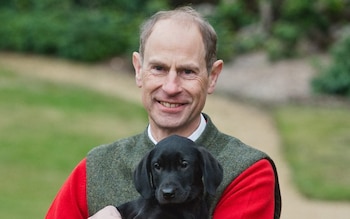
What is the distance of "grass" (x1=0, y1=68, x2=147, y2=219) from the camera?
12.8m

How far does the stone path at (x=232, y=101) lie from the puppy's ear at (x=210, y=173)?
7370 millimetres

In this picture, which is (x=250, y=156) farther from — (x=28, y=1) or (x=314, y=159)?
(x=28, y=1)

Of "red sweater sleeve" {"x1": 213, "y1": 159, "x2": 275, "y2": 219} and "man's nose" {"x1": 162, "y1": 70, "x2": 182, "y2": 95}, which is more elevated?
"man's nose" {"x1": 162, "y1": 70, "x2": 182, "y2": 95}

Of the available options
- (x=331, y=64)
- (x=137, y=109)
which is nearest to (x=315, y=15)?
(x=331, y=64)

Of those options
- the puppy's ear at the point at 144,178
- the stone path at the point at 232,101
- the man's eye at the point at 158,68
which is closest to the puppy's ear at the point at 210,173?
the puppy's ear at the point at 144,178

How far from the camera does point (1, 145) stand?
15031 mm

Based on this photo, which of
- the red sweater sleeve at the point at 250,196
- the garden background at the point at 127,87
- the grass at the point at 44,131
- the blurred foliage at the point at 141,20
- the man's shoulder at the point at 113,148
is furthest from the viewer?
the blurred foliage at the point at 141,20

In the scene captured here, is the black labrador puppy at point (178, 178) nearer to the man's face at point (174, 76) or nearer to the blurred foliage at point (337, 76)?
the man's face at point (174, 76)

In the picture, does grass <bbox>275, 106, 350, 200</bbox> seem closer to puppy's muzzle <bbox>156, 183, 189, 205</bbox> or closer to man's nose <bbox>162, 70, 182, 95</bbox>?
man's nose <bbox>162, 70, 182, 95</bbox>

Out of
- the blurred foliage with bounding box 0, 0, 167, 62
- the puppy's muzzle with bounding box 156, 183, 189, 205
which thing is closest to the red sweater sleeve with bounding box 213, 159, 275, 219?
the puppy's muzzle with bounding box 156, 183, 189, 205

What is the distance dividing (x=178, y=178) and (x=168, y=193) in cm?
10

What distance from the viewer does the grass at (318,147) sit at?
42.1 feet

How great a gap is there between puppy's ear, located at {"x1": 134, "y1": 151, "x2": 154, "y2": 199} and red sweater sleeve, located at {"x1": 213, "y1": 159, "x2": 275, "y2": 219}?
0.34 meters

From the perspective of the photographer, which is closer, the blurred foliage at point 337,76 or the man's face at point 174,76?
the man's face at point 174,76
